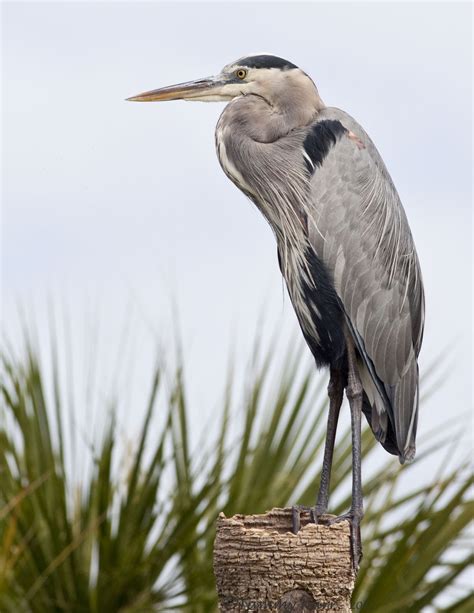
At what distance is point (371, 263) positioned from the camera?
4.25 m

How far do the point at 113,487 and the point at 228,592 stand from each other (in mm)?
2337

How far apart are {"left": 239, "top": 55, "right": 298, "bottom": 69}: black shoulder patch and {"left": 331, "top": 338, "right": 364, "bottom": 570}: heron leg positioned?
984 millimetres

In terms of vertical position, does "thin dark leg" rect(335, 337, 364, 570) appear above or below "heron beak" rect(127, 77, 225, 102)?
below

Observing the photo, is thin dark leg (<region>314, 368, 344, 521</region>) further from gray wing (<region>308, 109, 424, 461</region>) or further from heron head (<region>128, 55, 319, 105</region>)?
heron head (<region>128, 55, 319, 105</region>)

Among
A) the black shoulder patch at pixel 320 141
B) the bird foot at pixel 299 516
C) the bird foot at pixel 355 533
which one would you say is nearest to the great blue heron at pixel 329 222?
the black shoulder patch at pixel 320 141

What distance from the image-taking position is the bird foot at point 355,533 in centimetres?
362

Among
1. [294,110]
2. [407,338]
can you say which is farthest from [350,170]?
[407,338]

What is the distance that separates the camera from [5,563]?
15.6ft

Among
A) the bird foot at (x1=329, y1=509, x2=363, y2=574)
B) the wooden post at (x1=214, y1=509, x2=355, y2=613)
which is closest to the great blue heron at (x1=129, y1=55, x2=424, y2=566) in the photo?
the bird foot at (x1=329, y1=509, x2=363, y2=574)

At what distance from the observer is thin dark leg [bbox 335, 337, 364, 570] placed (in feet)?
12.1

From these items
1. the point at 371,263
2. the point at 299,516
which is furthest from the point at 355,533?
the point at 371,263

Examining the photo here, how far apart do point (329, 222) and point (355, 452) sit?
79cm

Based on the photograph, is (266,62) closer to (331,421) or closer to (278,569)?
(331,421)

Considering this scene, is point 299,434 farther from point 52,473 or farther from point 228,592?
point 228,592
